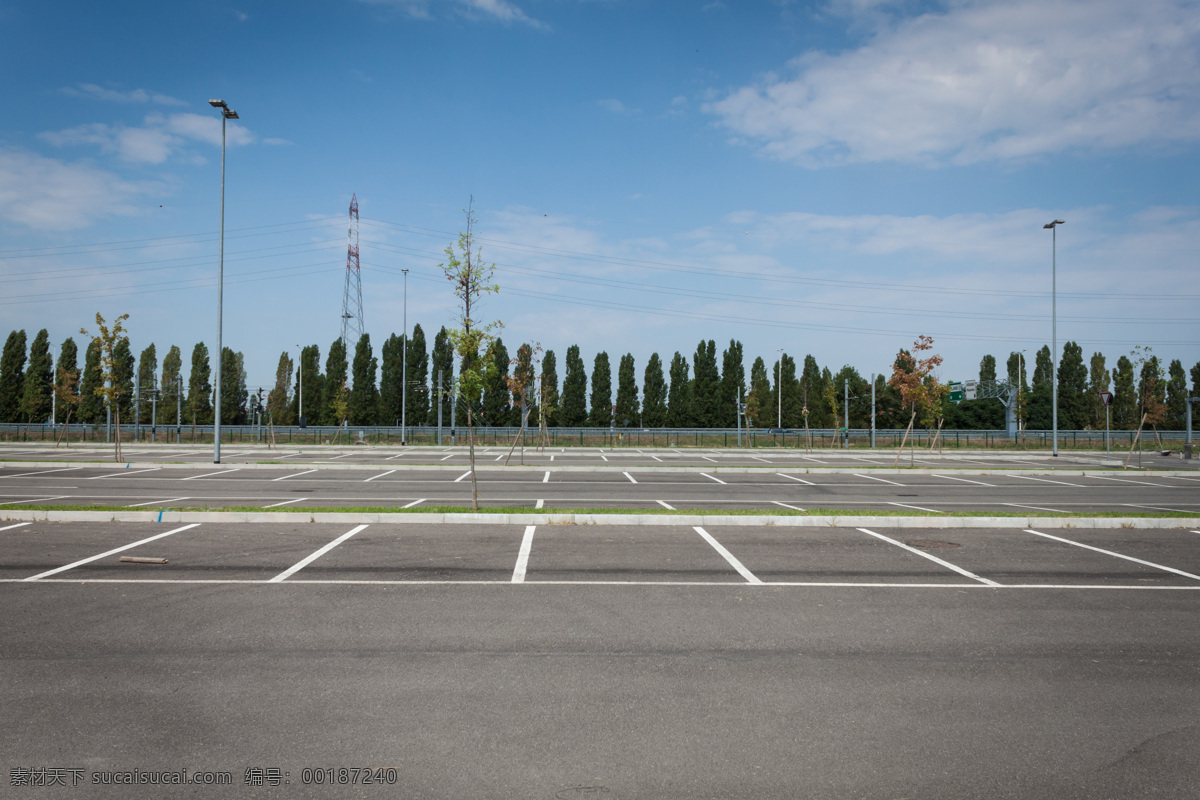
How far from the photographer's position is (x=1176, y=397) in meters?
74.3

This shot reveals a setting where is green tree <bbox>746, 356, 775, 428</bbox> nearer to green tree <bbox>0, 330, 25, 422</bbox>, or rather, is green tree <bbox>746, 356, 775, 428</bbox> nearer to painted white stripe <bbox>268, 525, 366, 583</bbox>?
painted white stripe <bbox>268, 525, 366, 583</bbox>

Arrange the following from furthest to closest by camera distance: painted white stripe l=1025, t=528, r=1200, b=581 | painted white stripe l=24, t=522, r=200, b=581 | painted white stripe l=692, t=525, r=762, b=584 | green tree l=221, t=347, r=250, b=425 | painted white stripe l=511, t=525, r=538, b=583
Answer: green tree l=221, t=347, r=250, b=425 → painted white stripe l=1025, t=528, r=1200, b=581 → painted white stripe l=692, t=525, r=762, b=584 → painted white stripe l=511, t=525, r=538, b=583 → painted white stripe l=24, t=522, r=200, b=581

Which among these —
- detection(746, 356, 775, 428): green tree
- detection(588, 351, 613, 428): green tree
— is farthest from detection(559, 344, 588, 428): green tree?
detection(746, 356, 775, 428): green tree

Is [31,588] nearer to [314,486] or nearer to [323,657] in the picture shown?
[323,657]

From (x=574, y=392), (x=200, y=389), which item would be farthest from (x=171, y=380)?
(x=574, y=392)

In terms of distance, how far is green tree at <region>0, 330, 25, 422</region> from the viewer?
227ft

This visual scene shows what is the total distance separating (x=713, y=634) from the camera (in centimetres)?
645

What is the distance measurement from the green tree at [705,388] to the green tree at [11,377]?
7395 centimetres

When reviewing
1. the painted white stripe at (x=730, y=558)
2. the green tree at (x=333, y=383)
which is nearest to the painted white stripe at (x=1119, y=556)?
the painted white stripe at (x=730, y=558)

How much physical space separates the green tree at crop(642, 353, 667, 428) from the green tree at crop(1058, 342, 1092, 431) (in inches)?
1843

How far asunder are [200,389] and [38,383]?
15.0 meters

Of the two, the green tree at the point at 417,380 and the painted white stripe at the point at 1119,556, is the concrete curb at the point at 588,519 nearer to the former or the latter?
the painted white stripe at the point at 1119,556

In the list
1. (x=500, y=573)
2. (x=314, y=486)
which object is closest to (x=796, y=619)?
(x=500, y=573)

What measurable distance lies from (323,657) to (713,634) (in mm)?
3664
